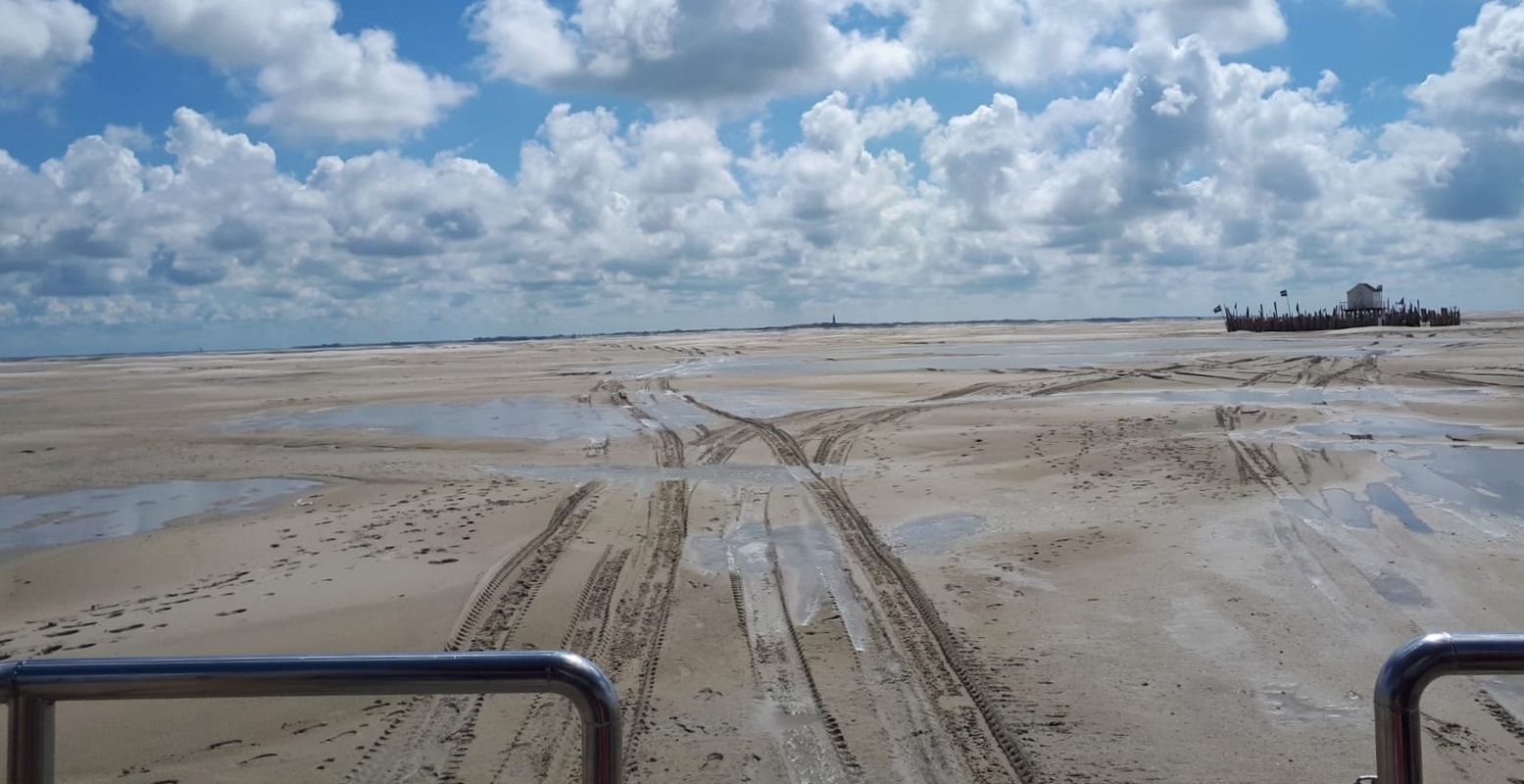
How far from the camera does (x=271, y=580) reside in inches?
341

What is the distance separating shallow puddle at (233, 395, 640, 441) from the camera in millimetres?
19484

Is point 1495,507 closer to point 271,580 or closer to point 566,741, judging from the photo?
point 566,741

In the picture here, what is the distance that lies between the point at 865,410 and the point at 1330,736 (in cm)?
1617

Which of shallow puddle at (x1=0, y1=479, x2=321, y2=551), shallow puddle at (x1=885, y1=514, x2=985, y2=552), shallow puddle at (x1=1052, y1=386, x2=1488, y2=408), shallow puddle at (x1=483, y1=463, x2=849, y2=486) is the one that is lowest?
shallow puddle at (x1=0, y1=479, x2=321, y2=551)

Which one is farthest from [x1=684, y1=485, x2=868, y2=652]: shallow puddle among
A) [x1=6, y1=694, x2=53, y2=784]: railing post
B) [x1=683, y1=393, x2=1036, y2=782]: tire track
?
[x1=6, y1=694, x2=53, y2=784]: railing post

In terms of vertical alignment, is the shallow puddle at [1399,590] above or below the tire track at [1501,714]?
above

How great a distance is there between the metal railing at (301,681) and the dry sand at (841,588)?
232 centimetres

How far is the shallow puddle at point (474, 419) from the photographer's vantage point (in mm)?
19484

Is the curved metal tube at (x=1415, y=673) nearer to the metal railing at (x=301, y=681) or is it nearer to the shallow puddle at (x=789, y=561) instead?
the metal railing at (x=301, y=681)

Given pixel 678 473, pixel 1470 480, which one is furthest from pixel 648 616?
pixel 1470 480

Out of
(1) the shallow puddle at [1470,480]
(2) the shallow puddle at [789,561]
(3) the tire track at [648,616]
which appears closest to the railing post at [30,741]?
(3) the tire track at [648,616]

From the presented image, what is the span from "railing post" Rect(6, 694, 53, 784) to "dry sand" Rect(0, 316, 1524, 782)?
228 centimetres

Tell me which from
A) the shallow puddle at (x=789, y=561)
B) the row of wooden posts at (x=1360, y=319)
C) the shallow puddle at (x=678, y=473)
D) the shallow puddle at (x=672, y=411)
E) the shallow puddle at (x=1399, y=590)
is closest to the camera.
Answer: the shallow puddle at (x=1399, y=590)

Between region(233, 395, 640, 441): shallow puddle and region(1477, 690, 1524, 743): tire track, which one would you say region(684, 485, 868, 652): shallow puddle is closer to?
region(1477, 690, 1524, 743): tire track
